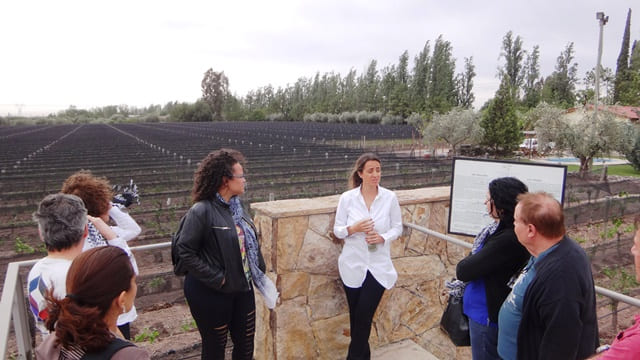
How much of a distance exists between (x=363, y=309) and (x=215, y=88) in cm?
9595

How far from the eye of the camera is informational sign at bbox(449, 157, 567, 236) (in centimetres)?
270

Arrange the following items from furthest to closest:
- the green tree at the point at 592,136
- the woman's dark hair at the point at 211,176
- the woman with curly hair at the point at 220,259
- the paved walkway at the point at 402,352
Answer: the green tree at the point at 592,136
the paved walkway at the point at 402,352
the woman's dark hair at the point at 211,176
the woman with curly hair at the point at 220,259

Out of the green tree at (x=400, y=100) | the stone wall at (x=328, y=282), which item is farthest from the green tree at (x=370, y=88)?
the stone wall at (x=328, y=282)

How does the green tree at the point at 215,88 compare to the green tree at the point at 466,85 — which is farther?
the green tree at the point at 215,88

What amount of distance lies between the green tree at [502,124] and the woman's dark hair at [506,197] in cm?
2360

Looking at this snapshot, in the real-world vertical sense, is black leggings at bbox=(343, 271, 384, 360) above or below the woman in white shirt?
below

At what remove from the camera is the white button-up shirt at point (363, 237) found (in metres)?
2.81

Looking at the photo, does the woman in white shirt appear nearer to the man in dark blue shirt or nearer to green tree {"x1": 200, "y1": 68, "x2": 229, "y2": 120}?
the man in dark blue shirt

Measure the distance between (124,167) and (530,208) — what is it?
53.8 ft

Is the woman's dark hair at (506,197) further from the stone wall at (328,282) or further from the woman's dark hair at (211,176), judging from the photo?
the woman's dark hair at (211,176)

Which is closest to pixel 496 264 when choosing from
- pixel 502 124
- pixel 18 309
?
pixel 18 309

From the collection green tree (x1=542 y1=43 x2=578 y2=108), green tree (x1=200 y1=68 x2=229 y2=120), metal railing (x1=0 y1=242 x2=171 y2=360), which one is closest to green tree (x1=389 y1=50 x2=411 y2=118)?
green tree (x1=542 y1=43 x2=578 y2=108)

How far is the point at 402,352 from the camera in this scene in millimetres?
3307

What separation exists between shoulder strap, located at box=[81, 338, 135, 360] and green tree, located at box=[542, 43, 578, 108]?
45.9 metres
